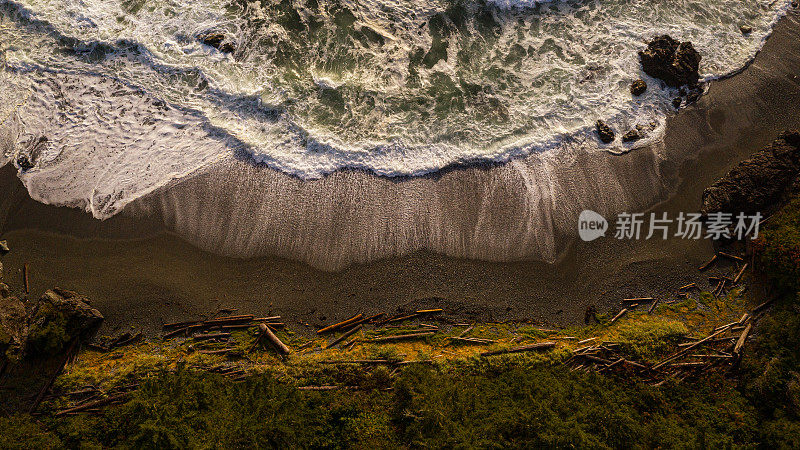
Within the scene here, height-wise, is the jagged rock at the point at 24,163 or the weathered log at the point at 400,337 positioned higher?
the jagged rock at the point at 24,163

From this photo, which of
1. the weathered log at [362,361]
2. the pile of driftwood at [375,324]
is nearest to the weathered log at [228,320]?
the pile of driftwood at [375,324]

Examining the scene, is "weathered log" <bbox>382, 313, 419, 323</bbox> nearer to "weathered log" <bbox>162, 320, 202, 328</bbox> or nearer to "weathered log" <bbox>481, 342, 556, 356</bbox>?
"weathered log" <bbox>481, 342, 556, 356</bbox>

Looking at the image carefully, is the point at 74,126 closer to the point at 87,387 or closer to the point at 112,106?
the point at 112,106

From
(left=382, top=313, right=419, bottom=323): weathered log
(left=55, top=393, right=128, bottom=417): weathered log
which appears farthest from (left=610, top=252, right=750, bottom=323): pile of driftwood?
(left=55, top=393, right=128, bottom=417): weathered log

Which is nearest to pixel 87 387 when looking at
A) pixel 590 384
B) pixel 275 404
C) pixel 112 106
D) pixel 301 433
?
pixel 275 404

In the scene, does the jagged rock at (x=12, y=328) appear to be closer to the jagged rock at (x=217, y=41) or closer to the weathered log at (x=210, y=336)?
the weathered log at (x=210, y=336)

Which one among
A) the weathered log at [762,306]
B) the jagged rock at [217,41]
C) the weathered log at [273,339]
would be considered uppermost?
the jagged rock at [217,41]
